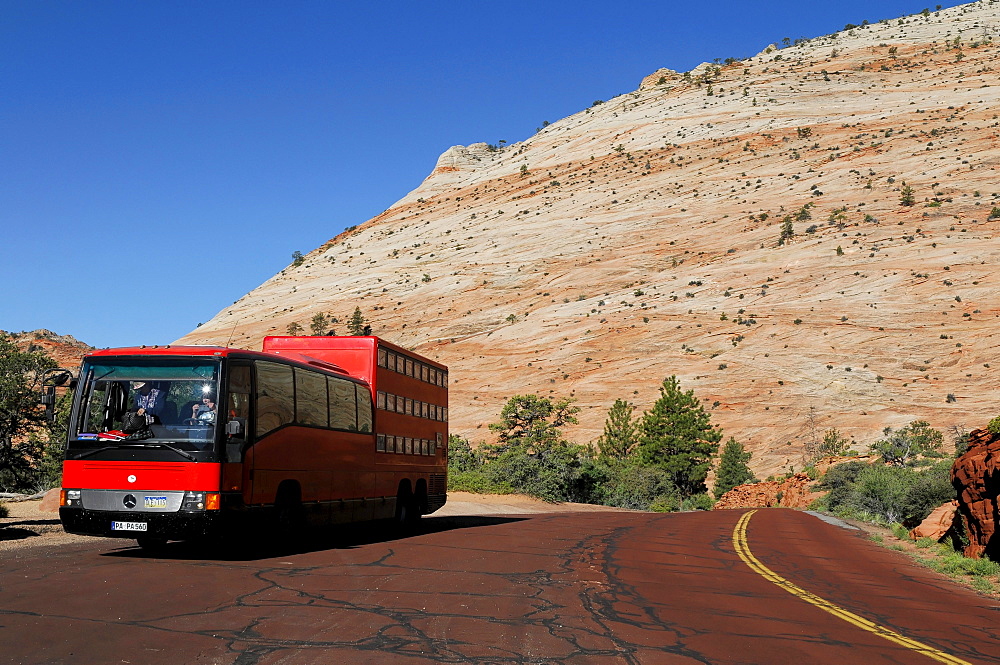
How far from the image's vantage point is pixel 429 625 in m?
9.05

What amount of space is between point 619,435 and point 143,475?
164 ft

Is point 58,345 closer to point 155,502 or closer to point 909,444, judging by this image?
point 909,444

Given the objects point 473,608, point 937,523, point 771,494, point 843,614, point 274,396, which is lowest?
point 843,614

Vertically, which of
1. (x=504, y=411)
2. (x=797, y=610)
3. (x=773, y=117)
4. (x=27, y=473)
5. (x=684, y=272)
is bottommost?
(x=797, y=610)

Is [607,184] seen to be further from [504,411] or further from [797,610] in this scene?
[797,610]

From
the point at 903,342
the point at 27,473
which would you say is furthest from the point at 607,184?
the point at 27,473

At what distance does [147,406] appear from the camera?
14.0 meters

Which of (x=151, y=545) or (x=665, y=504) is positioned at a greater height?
(x=151, y=545)

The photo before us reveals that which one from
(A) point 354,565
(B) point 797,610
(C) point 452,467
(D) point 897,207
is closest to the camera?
(B) point 797,610

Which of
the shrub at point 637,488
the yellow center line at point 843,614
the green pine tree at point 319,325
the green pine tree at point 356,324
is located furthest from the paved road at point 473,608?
the green pine tree at point 319,325

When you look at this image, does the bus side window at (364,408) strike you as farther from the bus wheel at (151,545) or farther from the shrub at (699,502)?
the shrub at (699,502)

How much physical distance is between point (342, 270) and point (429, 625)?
105m

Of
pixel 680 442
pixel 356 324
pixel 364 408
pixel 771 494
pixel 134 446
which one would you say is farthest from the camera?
pixel 356 324

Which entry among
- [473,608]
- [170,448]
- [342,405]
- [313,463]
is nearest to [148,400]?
[170,448]
